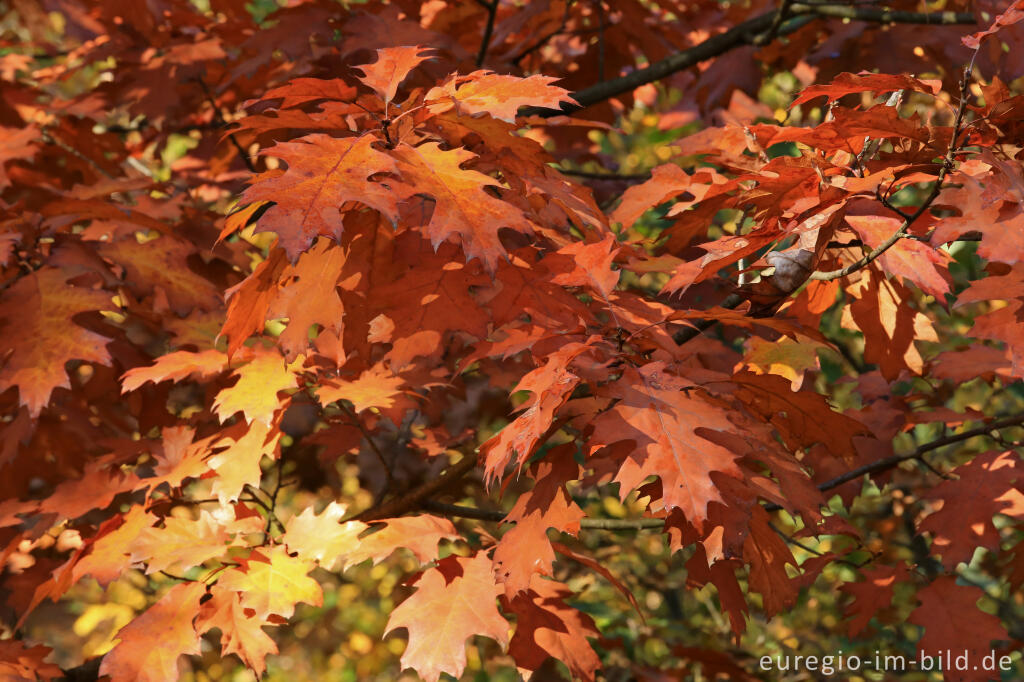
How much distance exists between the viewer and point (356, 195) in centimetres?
127

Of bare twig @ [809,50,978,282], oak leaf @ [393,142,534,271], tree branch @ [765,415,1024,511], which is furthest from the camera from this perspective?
tree branch @ [765,415,1024,511]

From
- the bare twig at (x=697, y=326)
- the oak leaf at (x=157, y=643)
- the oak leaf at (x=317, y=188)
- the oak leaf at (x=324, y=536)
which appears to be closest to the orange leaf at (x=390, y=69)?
the oak leaf at (x=317, y=188)

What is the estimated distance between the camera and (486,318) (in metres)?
1.58

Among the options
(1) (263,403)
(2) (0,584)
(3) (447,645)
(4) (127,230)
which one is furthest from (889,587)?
(2) (0,584)

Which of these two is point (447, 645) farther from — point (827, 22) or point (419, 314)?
point (827, 22)

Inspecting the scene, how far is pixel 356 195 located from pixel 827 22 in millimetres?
2316

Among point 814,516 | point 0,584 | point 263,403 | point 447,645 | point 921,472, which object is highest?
point 263,403

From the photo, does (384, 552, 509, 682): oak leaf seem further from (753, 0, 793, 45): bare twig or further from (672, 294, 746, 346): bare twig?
(753, 0, 793, 45): bare twig

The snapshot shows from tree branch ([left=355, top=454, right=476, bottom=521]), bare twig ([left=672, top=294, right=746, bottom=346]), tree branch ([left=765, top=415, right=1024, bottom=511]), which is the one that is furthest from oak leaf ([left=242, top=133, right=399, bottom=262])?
tree branch ([left=765, top=415, right=1024, bottom=511])

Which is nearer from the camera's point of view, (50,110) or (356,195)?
(356,195)

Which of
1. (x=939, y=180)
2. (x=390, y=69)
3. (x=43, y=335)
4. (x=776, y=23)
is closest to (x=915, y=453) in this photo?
(x=939, y=180)

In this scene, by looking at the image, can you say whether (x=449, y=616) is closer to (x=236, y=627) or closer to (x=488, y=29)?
(x=236, y=627)

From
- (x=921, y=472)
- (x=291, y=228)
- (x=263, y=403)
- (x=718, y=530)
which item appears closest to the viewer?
(x=291, y=228)

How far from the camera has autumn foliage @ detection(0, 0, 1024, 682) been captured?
1.33 meters
